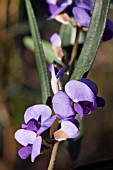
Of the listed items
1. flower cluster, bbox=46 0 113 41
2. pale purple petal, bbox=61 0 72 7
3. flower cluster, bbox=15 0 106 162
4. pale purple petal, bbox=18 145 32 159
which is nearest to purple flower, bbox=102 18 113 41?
flower cluster, bbox=46 0 113 41

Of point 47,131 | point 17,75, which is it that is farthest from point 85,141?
point 47,131

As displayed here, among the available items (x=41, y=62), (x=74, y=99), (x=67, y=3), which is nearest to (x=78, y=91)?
(x=74, y=99)

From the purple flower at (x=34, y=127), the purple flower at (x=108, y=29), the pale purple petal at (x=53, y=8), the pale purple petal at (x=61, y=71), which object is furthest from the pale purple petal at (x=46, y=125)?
the pale purple petal at (x=53, y=8)

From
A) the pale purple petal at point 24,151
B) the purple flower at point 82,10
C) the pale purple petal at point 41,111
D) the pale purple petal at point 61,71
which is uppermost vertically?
the purple flower at point 82,10

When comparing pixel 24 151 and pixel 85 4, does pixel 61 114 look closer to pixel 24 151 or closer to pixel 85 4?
pixel 24 151

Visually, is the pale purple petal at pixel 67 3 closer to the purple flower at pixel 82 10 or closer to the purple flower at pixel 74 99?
the purple flower at pixel 82 10

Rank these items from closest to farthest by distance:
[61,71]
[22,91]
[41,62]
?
[61,71]
[41,62]
[22,91]

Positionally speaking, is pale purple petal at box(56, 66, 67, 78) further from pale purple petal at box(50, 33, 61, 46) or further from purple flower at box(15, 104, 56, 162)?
pale purple petal at box(50, 33, 61, 46)
